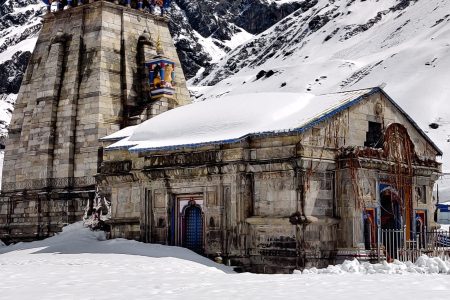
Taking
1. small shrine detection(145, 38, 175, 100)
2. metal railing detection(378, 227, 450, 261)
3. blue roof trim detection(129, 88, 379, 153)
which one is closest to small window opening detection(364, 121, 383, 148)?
blue roof trim detection(129, 88, 379, 153)

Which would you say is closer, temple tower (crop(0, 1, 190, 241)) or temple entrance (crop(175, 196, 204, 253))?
temple entrance (crop(175, 196, 204, 253))

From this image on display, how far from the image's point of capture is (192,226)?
2564 cm

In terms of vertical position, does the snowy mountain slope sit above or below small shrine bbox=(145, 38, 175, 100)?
above

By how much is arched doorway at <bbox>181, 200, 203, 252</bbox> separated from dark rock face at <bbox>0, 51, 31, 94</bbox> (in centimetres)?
14538

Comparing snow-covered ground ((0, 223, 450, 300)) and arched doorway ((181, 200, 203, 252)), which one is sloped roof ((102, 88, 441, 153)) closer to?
arched doorway ((181, 200, 203, 252))

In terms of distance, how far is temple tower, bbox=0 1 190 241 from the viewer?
1278 inches

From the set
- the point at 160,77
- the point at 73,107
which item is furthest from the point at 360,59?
the point at 73,107

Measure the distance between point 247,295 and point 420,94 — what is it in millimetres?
90087

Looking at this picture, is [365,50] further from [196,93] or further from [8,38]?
[8,38]

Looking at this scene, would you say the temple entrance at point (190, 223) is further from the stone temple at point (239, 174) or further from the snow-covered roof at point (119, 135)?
the snow-covered roof at point (119, 135)

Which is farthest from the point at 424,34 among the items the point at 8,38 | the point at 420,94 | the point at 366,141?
the point at 366,141

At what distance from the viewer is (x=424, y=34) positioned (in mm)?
140250

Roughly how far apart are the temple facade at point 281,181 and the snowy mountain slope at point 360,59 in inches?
1974

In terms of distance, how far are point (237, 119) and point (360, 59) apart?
121845mm
